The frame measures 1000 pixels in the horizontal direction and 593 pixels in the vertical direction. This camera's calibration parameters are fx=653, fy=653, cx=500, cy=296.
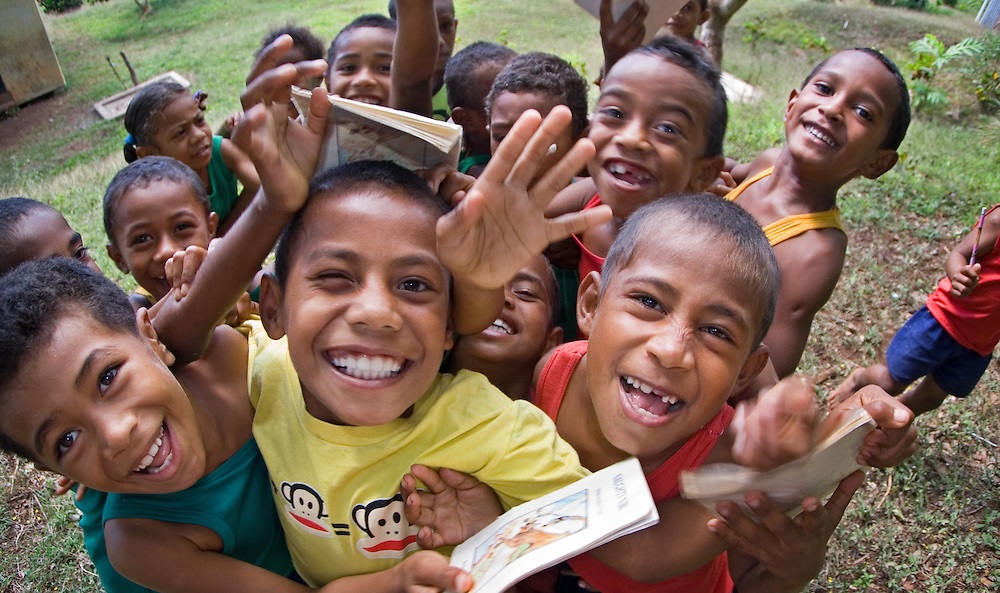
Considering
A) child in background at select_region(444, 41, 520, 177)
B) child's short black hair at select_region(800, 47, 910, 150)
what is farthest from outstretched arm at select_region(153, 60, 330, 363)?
child's short black hair at select_region(800, 47, 910, 150)

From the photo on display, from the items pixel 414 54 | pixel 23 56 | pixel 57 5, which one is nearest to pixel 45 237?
pixel 414 54

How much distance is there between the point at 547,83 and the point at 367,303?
5.09 feet

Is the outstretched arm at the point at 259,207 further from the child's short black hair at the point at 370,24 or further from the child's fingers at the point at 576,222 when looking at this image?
the child's short black hair at the point at 370,24

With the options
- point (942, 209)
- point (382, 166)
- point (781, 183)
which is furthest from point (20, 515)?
point (942, 209)

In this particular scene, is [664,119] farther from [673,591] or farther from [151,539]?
[151,539]

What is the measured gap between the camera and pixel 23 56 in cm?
1035

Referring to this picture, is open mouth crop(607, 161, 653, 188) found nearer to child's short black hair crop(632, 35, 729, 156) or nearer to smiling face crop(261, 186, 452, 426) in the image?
child's short black hair crop(632, 35, 729, 156)

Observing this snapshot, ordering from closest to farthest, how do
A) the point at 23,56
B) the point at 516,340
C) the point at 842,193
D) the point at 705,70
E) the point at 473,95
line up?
the point at 516,340, the point at 705,70, the point at 473,95, the point at 842,193, the point at 23,56

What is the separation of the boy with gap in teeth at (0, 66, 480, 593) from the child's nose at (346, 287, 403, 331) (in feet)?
0.95

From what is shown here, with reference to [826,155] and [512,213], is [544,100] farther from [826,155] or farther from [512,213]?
[512,213]

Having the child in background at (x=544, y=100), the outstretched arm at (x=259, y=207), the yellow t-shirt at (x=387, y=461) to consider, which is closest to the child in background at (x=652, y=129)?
the child in background at (x=544, y=100)

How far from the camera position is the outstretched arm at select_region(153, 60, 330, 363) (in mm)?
1375

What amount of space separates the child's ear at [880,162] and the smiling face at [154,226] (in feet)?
8.77

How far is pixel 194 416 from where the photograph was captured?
1.50m
